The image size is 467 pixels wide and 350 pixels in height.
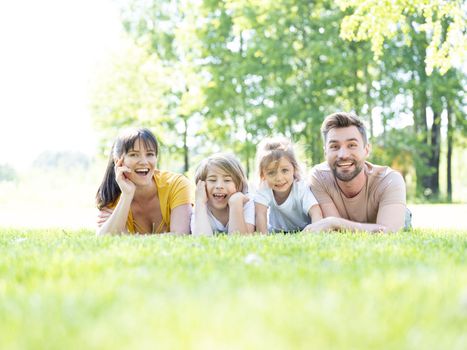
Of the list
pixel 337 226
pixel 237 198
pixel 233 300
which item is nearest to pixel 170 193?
pixel 237 198

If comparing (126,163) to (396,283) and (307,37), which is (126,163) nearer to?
(396,283)

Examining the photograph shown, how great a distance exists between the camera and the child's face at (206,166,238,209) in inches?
292

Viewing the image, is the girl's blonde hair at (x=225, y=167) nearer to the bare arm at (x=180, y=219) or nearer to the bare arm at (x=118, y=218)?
the bare arm at (x=180, y=219)

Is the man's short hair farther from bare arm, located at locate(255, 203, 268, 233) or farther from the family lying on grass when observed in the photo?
bare arm, located at locate(255, 203, 268, 233)

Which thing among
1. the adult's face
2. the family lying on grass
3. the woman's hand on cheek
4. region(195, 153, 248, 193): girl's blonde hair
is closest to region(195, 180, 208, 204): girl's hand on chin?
the family lying on grass

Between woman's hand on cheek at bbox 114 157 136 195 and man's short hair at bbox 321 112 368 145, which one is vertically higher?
man's short hair at bbox 321 112 368 145

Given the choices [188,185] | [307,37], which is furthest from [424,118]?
[188,185]

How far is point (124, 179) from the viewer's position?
718cm

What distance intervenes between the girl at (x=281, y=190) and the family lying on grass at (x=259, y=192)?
1 cm

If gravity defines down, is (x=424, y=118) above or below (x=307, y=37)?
below

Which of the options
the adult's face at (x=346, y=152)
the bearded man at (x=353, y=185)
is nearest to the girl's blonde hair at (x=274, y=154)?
the bearded man at (x=353, y=185)

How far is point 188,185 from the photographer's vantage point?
25.2 ft

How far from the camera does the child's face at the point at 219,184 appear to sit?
7.42m

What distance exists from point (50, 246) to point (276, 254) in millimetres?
1902
